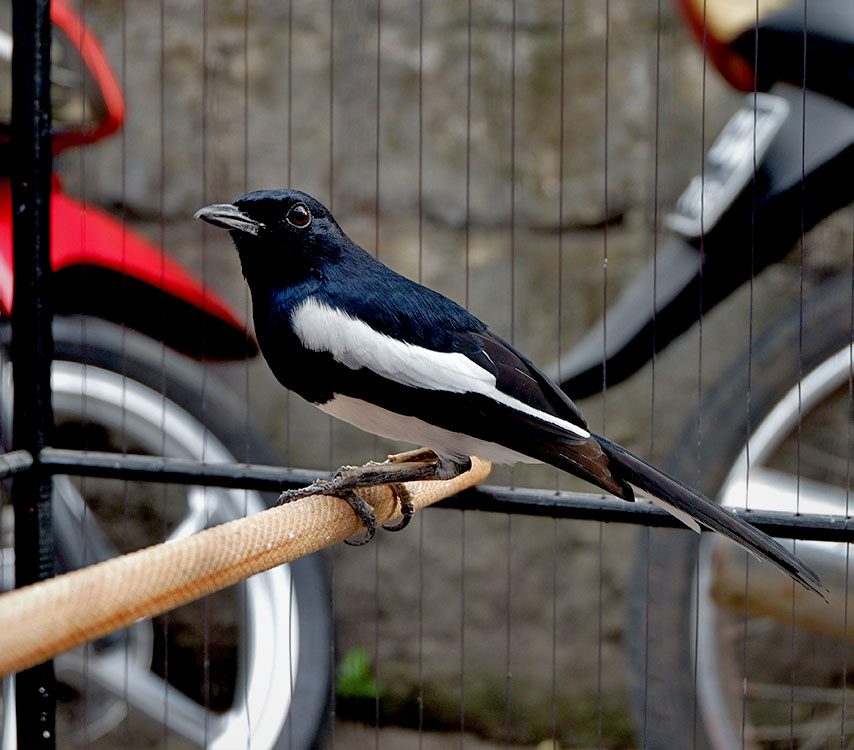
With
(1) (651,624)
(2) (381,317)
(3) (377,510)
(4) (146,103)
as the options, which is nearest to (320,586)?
(1) (651,624)

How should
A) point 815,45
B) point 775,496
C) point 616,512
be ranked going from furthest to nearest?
point 775,496 < point 815,45 < point 616,512

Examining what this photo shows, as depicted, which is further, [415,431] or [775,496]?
[775,496]

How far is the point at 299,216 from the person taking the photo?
1.51 metres

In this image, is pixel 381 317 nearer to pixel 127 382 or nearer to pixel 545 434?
pixel 545 434

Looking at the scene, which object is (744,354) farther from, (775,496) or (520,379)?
(520,379)

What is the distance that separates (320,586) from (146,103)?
130 centimetres

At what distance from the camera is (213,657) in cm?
274

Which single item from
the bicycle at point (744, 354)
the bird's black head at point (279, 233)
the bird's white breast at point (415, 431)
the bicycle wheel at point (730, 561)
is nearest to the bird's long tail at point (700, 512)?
the bird's white breast at point (415, 431)

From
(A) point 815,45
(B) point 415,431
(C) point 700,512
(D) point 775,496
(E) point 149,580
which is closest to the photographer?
(E) point 149,580

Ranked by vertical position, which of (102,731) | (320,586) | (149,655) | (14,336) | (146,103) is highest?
(146,103)

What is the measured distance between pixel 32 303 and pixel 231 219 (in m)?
0.40

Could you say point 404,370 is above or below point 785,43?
below

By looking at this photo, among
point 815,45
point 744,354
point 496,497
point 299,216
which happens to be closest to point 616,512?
point 496,497

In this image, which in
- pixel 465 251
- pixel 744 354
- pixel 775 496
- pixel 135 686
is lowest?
pixel 135 686
